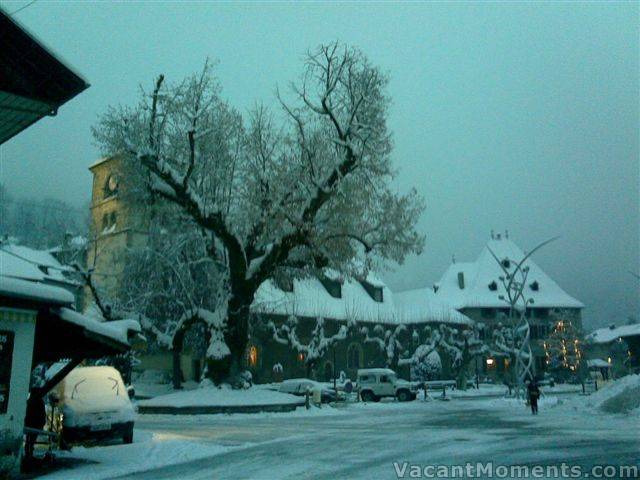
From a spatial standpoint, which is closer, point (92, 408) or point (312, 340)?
point (92, 408)

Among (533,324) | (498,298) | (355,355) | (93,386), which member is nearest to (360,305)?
(355,355)

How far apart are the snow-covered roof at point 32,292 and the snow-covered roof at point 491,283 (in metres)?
64.3

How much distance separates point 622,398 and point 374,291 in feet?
131

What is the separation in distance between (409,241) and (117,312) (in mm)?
16177

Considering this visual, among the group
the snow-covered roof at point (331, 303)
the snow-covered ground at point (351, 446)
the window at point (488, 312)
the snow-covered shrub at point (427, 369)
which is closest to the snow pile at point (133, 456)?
the snow-covered ground at point (351, 446)

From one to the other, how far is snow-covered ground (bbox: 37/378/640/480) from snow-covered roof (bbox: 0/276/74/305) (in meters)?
3.14

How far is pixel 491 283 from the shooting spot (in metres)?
75.0

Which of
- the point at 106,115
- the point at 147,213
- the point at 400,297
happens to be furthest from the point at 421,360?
the point at 106,115

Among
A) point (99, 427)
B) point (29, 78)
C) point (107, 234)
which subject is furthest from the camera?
point (107, 234)

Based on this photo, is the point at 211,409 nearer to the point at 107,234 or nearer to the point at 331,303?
the point at 107,234

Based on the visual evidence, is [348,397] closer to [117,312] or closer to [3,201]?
[117,312]

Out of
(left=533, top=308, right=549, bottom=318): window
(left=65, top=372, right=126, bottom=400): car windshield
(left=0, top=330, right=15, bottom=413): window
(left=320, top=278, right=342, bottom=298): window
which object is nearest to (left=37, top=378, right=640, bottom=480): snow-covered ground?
(left=65, top=372, right=126, bottom=400): car windshield

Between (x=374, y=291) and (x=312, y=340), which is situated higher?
(x=374, y=291)

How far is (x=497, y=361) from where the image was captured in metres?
69.8
